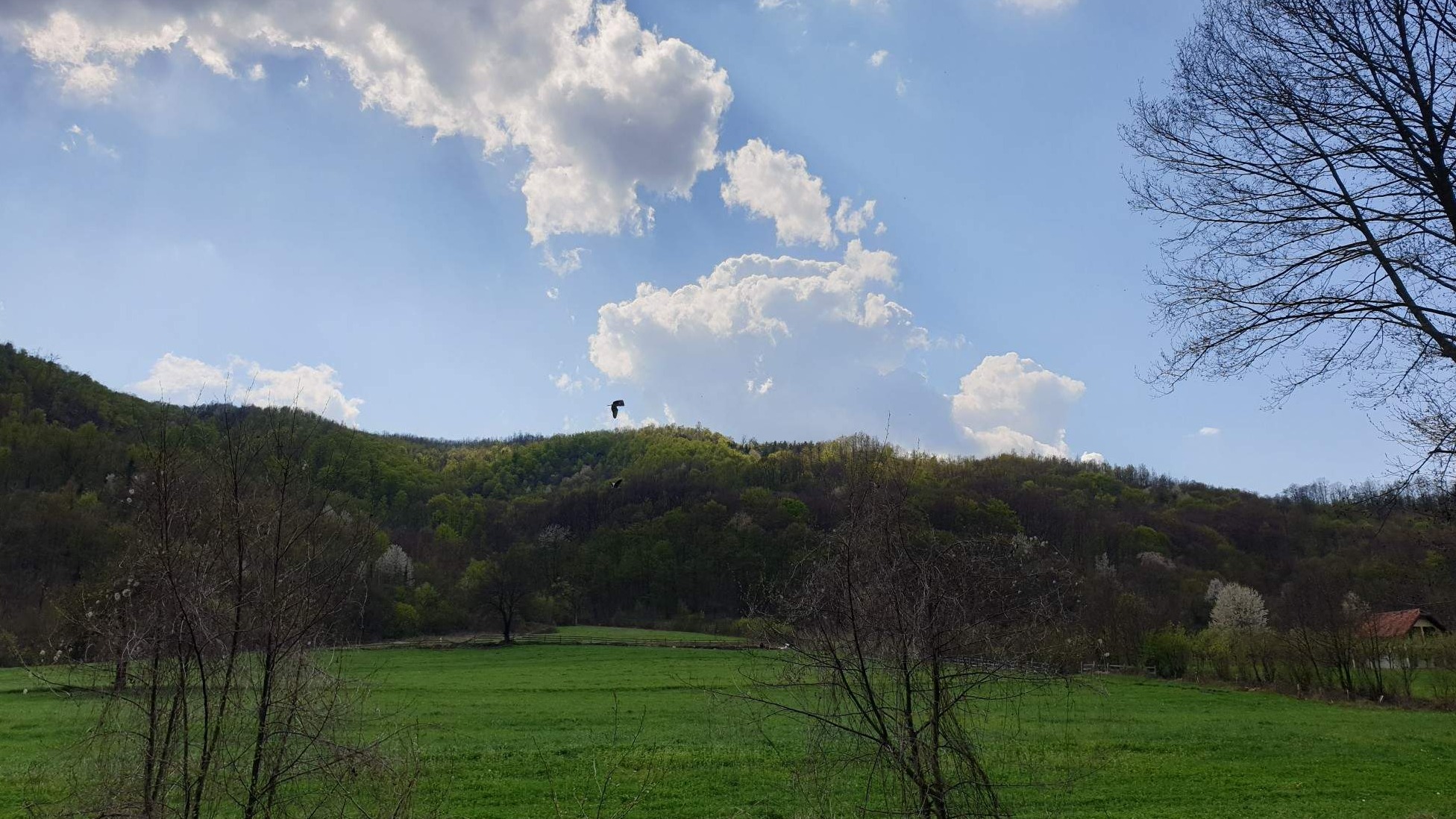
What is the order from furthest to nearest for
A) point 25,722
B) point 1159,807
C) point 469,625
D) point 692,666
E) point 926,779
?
point 469,625 < point 692,666 < point 25,722 < point 1159,807 < point 926,779

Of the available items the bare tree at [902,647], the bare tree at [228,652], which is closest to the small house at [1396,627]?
the bare tree at [902,647]

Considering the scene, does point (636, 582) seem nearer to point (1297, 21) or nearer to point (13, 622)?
point (13, 622)

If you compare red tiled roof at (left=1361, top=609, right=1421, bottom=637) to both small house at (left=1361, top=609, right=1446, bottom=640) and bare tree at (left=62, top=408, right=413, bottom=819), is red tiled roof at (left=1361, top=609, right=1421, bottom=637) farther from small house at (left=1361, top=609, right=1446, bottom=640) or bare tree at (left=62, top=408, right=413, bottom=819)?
bare tree at (left=62, top=408, right=413, bottom=819)

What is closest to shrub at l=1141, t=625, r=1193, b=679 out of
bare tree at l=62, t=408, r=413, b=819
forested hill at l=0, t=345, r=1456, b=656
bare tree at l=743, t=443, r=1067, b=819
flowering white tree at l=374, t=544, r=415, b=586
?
forested hill at l=0, t=345, r=1456, b=656

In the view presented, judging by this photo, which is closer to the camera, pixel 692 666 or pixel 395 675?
pixel 395 675

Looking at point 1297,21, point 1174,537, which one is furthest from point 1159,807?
point 1174,537

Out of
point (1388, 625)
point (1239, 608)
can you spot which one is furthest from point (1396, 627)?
point (1239, 608)

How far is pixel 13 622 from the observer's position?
103 ft

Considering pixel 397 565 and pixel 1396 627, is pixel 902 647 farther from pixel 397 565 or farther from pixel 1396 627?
pixel 397 565

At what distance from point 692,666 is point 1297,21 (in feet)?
111

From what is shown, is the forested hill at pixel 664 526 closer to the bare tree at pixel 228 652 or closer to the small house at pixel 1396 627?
the small house at pixel 1396 627

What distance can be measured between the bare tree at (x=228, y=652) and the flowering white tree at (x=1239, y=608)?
5024 centimetres

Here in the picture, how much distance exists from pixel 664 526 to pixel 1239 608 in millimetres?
46914

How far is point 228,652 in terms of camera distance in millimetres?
4020
